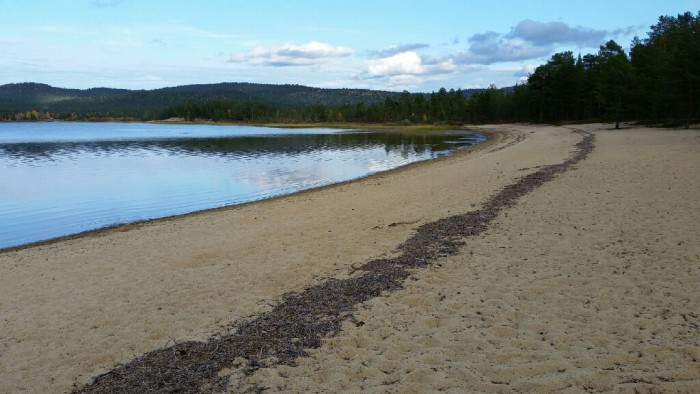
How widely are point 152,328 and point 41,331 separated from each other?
1.84 meters

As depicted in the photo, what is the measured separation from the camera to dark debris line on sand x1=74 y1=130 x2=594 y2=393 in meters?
5.53

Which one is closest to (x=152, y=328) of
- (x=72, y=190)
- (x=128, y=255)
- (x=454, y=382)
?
(x=454, y=382)

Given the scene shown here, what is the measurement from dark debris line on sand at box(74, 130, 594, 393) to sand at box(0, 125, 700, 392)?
0.80 ft

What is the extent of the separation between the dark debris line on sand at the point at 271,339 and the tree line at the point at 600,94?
4452 centimetres

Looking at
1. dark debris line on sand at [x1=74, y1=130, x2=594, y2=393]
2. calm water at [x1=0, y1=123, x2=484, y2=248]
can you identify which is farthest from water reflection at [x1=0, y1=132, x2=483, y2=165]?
dark debris line on sand at [x1=74, y1=130, x2=594, y2=393]

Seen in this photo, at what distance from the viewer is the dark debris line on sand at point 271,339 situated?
553 cm

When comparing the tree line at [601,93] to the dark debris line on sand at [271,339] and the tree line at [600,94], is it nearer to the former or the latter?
the tree line at [600,94]

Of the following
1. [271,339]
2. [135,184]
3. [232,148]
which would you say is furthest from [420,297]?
[232,148]

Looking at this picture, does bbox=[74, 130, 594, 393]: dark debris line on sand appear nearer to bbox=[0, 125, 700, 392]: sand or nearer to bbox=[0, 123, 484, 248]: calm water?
bbox=[0, 125, 700, 392]: sand

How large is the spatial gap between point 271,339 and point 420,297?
2.48 metres

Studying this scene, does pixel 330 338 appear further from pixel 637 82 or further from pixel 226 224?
pixel 637 82

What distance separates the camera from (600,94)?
212 ft

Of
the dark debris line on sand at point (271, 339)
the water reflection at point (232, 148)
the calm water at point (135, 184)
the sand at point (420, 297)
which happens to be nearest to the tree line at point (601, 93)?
the water reflection at point (232, 148)

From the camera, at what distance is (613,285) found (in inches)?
291
